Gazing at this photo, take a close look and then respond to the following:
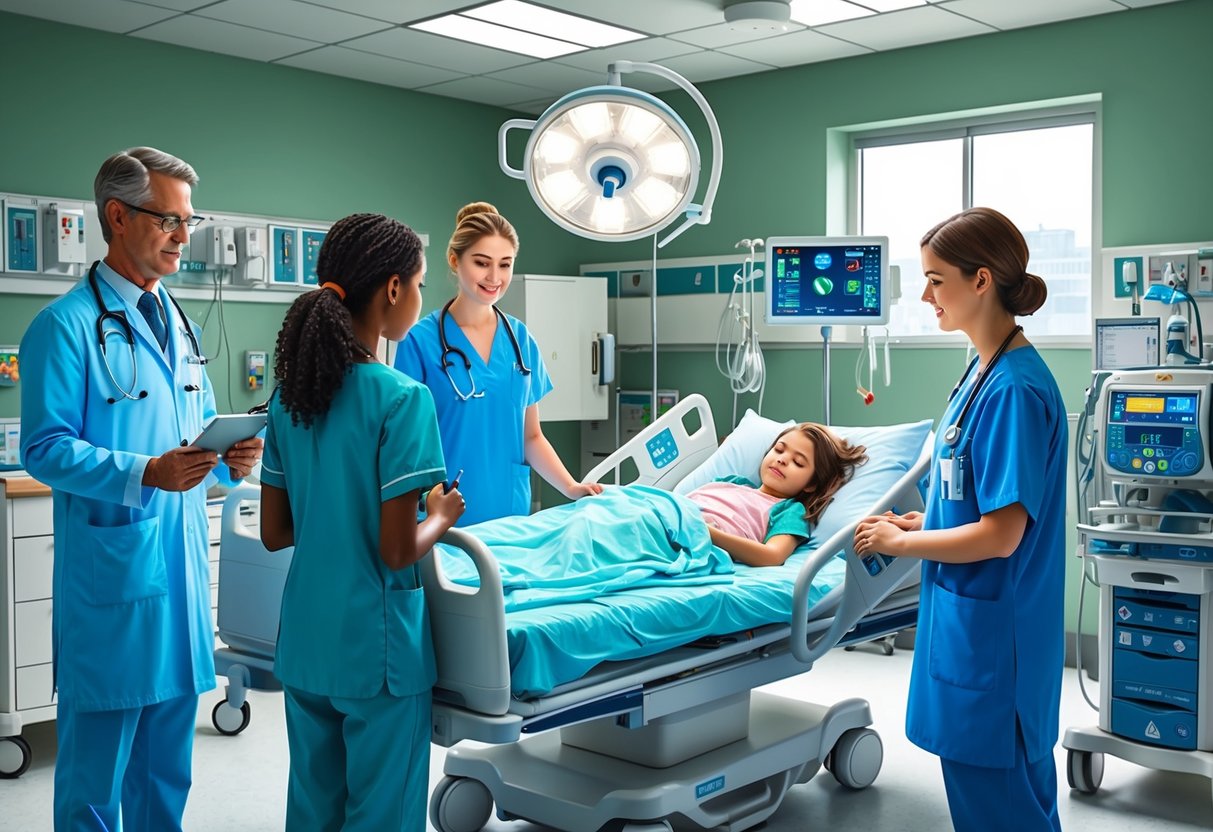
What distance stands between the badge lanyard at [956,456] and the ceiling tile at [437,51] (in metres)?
3.21

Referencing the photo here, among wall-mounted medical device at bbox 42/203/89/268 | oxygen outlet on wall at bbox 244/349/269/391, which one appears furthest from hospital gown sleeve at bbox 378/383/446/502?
oxygen outlet on wall at bbox 244/349/269/391

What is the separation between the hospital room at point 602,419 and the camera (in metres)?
2.00

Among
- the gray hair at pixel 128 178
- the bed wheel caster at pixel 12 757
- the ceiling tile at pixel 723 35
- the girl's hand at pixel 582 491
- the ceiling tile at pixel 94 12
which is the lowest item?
the bed wheel caster at pixel 12 757

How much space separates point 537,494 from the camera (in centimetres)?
604

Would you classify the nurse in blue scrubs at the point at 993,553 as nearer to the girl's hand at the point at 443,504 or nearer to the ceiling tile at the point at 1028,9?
the girl's hand at the point at 443,504

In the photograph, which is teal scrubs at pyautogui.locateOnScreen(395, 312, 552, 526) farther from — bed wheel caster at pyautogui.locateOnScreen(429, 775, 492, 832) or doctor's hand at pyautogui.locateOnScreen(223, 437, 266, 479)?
doctor's hand at pyautogui.locateOnScreen(223, 437, 266, 479)

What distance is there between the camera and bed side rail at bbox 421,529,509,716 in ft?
6.97

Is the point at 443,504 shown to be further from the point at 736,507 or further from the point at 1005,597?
the point at 736,507

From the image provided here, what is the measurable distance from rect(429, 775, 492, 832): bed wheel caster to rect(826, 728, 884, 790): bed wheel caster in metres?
0.96

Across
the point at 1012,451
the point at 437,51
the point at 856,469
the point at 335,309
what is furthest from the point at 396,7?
the point at 1012,451

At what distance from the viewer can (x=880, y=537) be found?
7.09 feet

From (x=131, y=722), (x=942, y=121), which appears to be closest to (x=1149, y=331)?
(x=942, y=121)

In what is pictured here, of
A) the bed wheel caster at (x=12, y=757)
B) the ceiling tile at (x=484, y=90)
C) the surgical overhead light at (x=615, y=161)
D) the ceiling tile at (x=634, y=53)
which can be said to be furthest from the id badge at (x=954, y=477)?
the ceiling tile at (x=484, y=90)

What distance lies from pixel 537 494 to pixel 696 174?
3822mm
